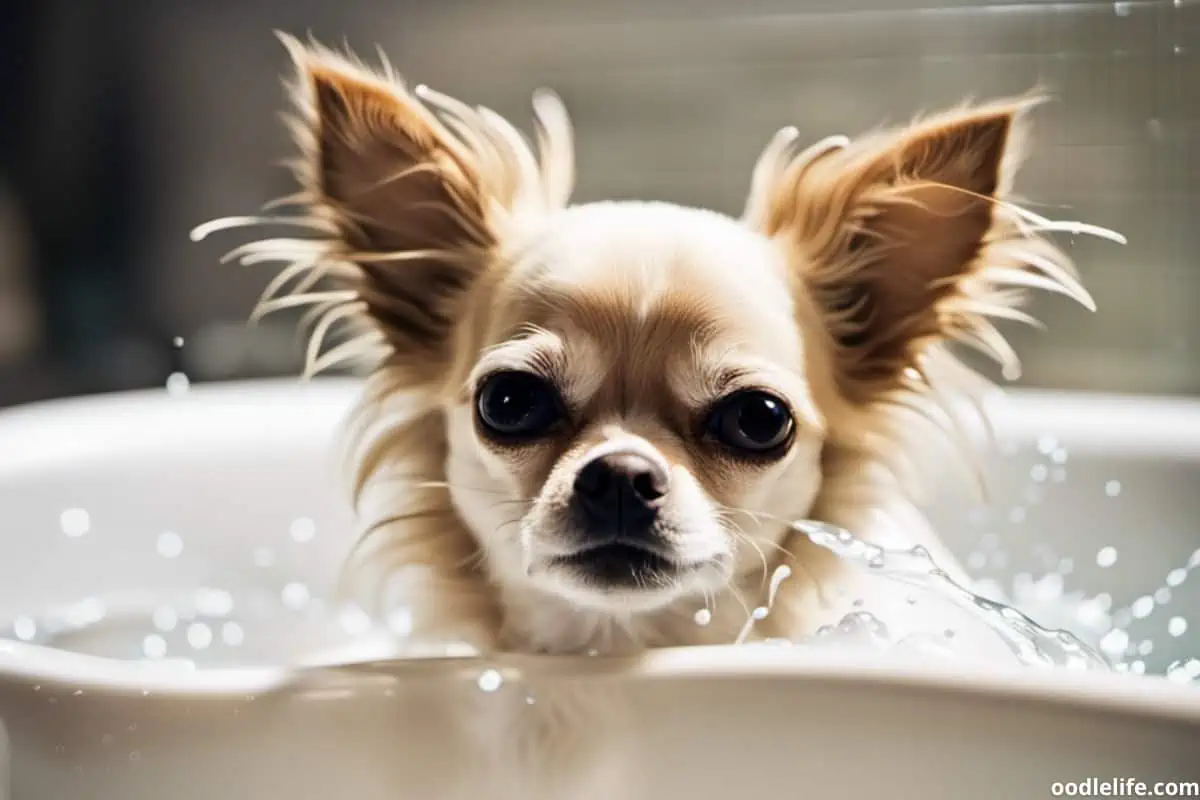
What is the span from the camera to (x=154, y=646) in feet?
4.86

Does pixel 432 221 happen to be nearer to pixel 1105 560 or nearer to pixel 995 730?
pixel 995 730

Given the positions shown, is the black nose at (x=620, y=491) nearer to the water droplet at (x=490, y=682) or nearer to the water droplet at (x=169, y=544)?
the water droplet at (x=490, y=682)

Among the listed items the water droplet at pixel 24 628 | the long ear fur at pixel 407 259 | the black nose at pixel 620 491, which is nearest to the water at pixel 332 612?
the water droplet at pixel 24 628

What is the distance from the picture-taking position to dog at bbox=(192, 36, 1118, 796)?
900mm

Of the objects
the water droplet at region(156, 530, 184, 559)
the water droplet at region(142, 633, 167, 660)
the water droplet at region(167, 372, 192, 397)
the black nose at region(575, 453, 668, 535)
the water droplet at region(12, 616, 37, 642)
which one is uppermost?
the black nose at region(575, 453, 668, 535)

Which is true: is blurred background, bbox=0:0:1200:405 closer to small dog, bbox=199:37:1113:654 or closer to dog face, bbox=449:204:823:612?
small dog, bbox=199:37:1113:654

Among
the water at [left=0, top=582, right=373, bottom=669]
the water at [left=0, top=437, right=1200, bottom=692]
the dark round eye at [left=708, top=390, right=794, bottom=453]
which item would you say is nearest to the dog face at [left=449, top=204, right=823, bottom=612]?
the dark round eye at [left=708, top=390, right=794, bottom=453]

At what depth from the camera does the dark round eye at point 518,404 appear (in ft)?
2.99

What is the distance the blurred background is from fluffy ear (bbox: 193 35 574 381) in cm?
82

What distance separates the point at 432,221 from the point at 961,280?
483 mm

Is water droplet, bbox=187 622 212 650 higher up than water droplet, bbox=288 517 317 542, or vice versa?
water droplet, bbox=288 517 317 542

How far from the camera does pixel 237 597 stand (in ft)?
5.21

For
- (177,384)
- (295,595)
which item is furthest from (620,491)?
(177,384)

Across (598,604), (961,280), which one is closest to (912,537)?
(961,280)
